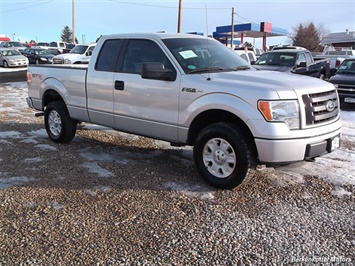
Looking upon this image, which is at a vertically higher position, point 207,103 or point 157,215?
point 207,103

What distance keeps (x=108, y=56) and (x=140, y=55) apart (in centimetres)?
68

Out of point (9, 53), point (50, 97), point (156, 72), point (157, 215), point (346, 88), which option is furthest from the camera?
point (9, 53)

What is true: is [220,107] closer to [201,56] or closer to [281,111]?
[281,111]

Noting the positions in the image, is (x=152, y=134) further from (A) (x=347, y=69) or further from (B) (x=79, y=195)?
(A) (x=347, y=69)

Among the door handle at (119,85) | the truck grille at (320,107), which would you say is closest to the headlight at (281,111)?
the truck grille at (320,107)

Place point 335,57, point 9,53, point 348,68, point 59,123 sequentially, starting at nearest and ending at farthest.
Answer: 1. point 59,123
2. point 348,68
3. point 335,57
4. point 9,53

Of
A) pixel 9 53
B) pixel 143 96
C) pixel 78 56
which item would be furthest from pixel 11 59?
pixel 143 96

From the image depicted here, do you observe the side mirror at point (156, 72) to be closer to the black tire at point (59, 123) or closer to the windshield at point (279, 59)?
the black tire at point (59, 123)

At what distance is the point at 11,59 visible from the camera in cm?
2769

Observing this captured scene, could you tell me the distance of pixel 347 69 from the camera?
1213 centimetres

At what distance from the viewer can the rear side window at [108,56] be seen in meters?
5.59

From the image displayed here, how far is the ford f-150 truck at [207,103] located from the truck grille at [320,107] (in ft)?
0.04

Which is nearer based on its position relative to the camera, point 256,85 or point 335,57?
point 256,85

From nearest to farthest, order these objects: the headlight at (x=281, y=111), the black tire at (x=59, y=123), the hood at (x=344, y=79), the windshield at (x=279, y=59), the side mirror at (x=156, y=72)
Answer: the headlight at (x=281, y=111), the side mirror at (x=156, y=72), the black tire at (x=59, y=123), the hood at (x=344, y=79), the windshield at (x=279, y=59)
